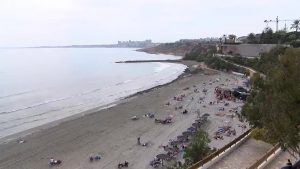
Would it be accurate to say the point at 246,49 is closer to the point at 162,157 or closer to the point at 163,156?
the point at 163,156

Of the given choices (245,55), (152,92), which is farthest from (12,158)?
(245,55)

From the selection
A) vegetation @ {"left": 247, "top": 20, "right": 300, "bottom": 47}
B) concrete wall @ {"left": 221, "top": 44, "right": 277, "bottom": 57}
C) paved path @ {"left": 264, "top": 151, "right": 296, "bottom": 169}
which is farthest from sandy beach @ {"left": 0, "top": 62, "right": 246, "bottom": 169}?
vegetation @ {"left": 247, "top": 20, "right": 300, "bottom": 47}

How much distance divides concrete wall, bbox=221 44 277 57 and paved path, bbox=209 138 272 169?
67.5 m

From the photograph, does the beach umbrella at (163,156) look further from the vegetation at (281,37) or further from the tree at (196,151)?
the vegetation at (281,37)

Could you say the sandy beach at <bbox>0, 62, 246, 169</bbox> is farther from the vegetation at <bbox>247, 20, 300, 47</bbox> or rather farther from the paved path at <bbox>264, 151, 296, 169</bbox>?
the vegetation at <bbox>247, 20, 300, 47</bbox>

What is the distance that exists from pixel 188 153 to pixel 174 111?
2589 centimetres

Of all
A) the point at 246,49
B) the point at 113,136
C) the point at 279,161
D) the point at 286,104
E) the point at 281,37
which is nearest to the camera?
the point at 286,104

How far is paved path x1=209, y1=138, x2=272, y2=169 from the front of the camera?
18281 millimetres

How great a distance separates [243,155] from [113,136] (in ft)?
59.8

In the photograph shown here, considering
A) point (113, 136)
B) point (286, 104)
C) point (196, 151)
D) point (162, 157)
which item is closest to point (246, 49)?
point (113, 136)

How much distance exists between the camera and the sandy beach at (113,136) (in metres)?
30.0

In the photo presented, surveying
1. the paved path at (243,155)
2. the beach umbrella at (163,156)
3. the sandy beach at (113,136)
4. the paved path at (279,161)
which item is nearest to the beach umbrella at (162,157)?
the beach umbrella at (163,156)

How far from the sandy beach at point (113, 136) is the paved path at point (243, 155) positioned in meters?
7.74

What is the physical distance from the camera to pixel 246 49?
320ft
